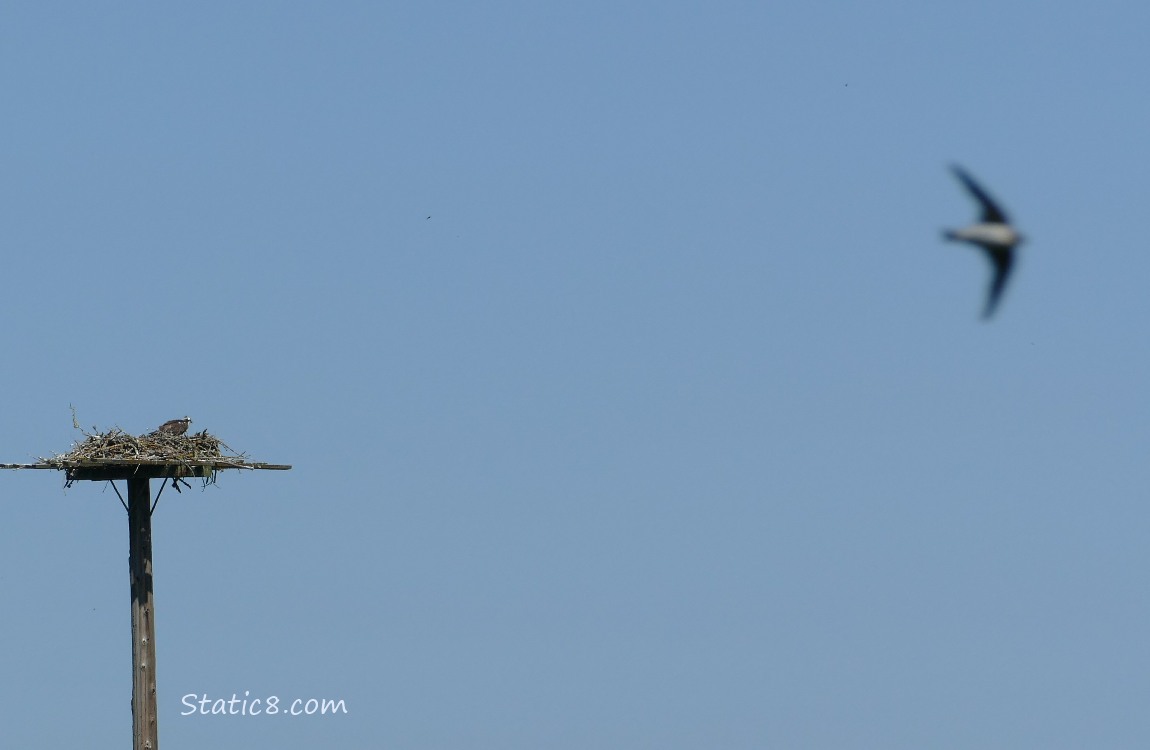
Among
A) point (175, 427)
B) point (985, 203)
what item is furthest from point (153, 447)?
point (985, 203)

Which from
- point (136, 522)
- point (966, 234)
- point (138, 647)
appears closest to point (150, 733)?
point (138, 647)

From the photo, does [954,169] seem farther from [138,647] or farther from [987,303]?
[138,647]

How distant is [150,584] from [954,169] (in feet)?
34.4

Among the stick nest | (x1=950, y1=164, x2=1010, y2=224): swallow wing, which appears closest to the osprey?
the stick nest

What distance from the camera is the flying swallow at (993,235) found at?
1758 centimetres

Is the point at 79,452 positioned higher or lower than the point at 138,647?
higher

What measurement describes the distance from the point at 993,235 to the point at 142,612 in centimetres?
1049

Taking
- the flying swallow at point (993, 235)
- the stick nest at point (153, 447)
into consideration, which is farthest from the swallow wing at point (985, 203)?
the stick nest at point (153, 447)

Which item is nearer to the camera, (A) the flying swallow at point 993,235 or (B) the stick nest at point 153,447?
(A) the flying swallow at point 993,235

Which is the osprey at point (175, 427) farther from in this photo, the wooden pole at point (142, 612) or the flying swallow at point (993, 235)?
the flying swallow at point (993, 235)

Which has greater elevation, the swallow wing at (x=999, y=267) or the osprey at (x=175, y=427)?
the osprey at (x=175, y=427)

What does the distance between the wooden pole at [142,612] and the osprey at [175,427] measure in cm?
196

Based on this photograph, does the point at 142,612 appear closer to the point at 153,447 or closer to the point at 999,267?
the point at 153,447

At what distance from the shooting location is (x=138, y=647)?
2234 centimetres
